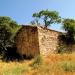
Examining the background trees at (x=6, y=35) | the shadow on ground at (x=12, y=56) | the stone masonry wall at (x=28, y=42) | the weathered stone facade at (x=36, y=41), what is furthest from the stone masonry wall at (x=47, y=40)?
the background trees at (x=6, y=35)

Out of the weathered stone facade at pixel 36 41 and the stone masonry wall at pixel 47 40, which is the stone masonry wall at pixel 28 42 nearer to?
the weathered stone facade at pixel 36 41

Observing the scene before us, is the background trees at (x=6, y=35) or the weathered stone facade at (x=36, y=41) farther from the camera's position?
the background trees at (x=6, y=35)

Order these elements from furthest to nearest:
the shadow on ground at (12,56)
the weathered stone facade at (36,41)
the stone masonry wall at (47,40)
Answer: the shadow on ground at (12,56) < the stone masonry wall at (47,40) < the weathered stone facade at (36,41)

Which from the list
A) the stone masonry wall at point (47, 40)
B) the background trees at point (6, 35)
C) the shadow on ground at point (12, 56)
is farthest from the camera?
the background trees at point (6, 35)

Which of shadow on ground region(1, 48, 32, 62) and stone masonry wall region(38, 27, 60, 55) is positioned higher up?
stone masonry wall region(38, 27, 60, 55)

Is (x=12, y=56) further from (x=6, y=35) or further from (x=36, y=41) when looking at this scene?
(x=36, y=41)

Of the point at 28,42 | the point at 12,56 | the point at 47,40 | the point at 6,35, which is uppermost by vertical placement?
the point at 6,35

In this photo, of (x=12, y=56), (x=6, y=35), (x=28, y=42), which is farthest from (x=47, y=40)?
(x=6, y=35)

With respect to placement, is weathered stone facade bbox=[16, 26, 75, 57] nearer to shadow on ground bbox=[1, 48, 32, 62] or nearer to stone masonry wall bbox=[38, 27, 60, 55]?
stone masonry wall bbox=[38, 27, 60, 55]

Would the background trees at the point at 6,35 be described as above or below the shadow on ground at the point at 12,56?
above

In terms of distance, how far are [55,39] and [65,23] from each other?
4177 millimetres

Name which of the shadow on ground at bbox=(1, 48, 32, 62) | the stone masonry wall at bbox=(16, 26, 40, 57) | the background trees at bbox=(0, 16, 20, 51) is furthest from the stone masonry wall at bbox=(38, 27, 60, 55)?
the background trees at bbox=(0, 16, 20, 51)

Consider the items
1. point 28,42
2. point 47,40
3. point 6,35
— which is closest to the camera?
point 28,42

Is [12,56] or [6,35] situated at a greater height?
[6,35]
